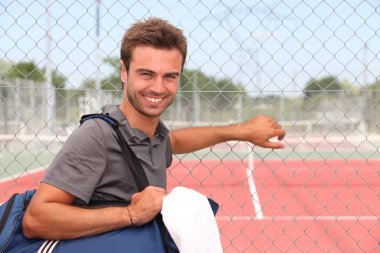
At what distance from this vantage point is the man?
5.67 feet

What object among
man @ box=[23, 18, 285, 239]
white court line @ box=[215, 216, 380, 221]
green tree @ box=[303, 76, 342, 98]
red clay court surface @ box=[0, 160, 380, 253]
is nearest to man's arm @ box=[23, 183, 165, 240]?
man @ box=[23, 18, 285, 239]

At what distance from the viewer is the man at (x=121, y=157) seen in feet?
5.67

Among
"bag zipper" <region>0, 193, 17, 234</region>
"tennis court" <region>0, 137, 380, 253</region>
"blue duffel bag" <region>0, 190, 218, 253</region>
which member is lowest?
"tennis court" <region>0, 137, 380, 253</region>

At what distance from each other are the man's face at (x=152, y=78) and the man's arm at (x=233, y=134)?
2.13 ft

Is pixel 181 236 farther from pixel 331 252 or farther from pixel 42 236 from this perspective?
pixel 331 252

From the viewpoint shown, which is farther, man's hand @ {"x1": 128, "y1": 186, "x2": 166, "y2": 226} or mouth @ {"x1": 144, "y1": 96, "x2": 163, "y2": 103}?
mouth @ {"x1": 144, "y1": 96, "x2": 163, "y2": 103}

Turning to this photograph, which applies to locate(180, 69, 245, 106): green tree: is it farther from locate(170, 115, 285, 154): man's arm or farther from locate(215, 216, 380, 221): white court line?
locate(215, 216, 380, 221): white court line

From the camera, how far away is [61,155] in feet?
5.91

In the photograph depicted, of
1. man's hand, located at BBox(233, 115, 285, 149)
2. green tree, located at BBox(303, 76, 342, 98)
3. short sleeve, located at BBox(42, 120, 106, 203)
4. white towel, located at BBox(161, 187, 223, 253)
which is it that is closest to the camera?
white towel, located at BBox(161, 187, 223, 253)

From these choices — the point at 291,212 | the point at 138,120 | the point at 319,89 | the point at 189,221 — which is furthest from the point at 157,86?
the point at 319,89

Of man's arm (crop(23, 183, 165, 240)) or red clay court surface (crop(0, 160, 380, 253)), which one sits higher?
man's arm (crop(23, 183, 165, 240))

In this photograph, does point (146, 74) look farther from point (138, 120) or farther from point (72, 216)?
point (72, 216)

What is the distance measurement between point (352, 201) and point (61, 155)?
7606mm

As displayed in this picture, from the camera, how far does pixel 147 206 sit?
5.66ft
